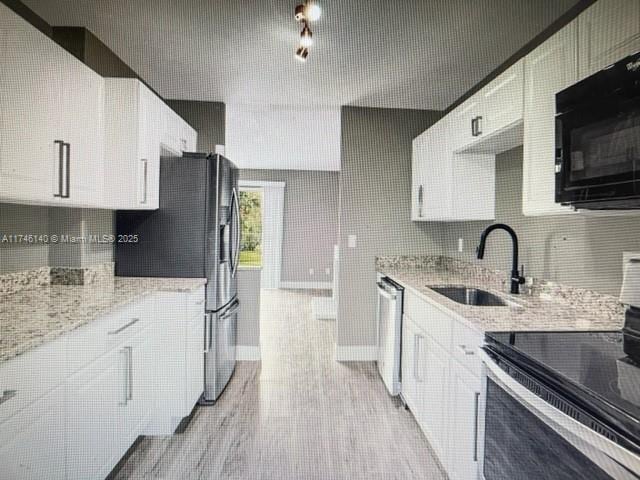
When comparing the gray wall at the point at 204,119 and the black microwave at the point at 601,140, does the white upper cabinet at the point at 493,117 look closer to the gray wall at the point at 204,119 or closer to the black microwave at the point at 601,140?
the black microwave at the point at 601,140

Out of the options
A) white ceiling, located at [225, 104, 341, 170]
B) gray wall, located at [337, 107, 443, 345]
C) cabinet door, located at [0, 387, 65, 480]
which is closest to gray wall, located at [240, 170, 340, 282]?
white ceiling, located at [225, 104, 341, 170]

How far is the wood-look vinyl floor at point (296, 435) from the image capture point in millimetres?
1814

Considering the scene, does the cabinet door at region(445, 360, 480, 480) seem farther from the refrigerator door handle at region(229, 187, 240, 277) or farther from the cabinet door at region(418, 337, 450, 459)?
the refrigerator door handle at region(229, 187, 240, 277)

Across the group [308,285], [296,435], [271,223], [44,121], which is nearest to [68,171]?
[44,121]

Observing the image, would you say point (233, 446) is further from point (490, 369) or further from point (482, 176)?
point (482, 176)

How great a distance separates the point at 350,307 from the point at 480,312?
5.72 feet

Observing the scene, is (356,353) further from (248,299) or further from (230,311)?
(230,311)

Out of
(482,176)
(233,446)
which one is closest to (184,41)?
(482,176)

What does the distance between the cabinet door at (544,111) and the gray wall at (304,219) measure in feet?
17.4

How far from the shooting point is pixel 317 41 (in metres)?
2.12

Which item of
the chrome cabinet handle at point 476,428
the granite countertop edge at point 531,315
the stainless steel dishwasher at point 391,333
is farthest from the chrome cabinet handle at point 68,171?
the stainless steel dishwasher at point 391,333

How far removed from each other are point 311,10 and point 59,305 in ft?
4.94

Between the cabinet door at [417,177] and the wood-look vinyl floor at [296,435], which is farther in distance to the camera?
the cabinet door at [417,177]

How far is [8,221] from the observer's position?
1673mm
